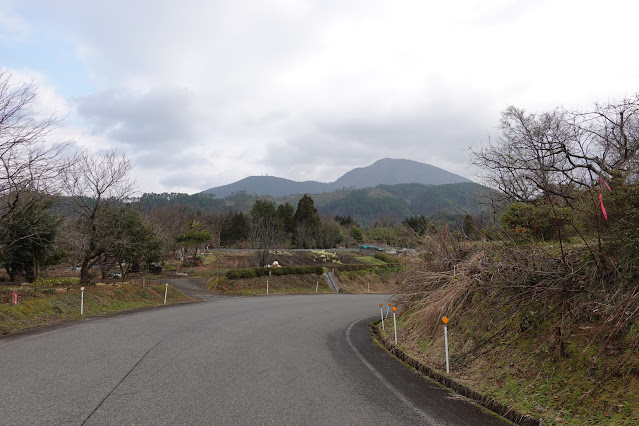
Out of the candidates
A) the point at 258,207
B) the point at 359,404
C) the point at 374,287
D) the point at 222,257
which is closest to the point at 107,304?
the point at 359,404

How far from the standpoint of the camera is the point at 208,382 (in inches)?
228

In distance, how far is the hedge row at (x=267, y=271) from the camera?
3316cm

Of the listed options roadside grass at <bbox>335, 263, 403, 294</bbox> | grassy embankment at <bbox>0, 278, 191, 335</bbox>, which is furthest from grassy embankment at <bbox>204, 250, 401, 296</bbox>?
grassy embankment at <bbox>0, 278, 191, 335</bbox>

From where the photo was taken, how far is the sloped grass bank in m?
11.4

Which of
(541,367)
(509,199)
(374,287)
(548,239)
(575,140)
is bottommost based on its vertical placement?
(374,287)

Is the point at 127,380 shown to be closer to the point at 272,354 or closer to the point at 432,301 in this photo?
the point at 272,354

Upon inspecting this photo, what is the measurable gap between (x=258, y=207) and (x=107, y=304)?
58.1m

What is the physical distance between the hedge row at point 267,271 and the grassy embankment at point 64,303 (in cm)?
1105

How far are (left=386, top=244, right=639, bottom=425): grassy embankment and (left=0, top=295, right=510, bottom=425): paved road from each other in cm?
69

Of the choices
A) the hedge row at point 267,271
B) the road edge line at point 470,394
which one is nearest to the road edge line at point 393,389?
the road edge line at point 470,394

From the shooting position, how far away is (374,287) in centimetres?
4419

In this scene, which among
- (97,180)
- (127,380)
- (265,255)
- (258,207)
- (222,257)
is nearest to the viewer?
(127,380)

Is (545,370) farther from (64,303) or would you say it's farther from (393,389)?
(64,303)

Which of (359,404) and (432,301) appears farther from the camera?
(432,301)
